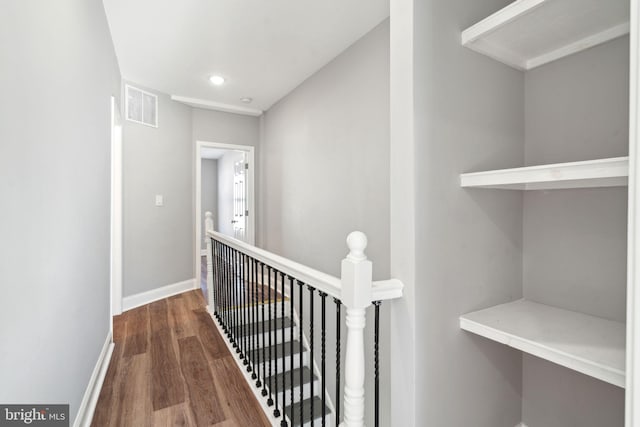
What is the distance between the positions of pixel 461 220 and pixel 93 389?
7.85 ft

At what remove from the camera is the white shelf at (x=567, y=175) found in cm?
84

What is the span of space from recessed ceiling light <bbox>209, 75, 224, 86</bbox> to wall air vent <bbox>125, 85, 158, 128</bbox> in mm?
884

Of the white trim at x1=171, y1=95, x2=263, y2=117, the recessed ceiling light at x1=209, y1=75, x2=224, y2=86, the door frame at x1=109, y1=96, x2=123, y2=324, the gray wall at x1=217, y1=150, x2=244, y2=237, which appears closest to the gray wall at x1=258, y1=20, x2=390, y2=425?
the white trim at x1=171, y1=95, x2=263, y2=117

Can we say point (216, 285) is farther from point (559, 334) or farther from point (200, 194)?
point (559, 334)

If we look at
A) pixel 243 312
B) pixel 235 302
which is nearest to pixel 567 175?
pixel 243 312

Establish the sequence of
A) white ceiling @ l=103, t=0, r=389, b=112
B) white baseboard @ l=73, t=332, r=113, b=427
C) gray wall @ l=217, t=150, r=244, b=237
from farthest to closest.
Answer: gray wall @ l=217, t=150, r=244, b=237, white ceiling @ l=103, t=0, r=389, b=112, white baseboard @ l=73, t=332, r=113, b=427

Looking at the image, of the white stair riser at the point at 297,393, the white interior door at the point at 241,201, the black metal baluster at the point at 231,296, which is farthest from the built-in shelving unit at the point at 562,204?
the white interior door at the point at 241,201

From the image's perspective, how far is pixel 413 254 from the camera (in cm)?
112

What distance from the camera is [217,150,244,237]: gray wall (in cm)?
688

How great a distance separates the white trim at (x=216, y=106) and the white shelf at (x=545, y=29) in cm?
365

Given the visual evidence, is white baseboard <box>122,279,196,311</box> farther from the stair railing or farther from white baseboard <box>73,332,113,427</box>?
white baseboard <box>73,332,113,427</box>

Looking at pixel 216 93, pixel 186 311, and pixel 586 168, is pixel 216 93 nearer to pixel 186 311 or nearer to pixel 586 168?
pixel 186 311

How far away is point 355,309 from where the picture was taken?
41.8 inches

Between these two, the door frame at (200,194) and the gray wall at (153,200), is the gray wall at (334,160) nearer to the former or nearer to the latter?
the door frame at (200,194)
